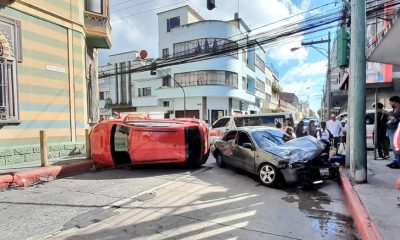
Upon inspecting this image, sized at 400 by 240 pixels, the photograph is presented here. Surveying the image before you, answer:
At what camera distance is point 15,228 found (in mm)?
5066

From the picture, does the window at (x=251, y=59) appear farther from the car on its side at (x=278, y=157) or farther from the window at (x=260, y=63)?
the car on its side at (x=278, y=157)

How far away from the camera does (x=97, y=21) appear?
14.2 m

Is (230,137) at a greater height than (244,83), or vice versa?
(244,83)

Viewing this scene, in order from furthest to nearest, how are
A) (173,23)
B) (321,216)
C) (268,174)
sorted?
(173,23) → (268,174) → (321,216)

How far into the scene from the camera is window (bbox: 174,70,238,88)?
35.9 metres

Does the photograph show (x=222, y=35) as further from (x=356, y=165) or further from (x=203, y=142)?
(x=356, y=165)

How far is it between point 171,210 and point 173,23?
128 ft

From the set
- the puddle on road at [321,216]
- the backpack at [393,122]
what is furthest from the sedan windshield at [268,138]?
the backpack at [393,122]

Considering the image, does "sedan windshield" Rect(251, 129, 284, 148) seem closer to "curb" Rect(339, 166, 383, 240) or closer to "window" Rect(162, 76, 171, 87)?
"curb" Rect(339, 166, 383, 240)

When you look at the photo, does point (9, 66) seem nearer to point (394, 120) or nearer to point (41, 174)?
point (41, 174)

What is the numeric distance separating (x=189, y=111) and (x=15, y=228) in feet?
109

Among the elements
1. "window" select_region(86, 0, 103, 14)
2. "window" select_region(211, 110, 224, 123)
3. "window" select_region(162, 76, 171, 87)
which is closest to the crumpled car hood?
"window" select_region(86, 0, 103, 14)

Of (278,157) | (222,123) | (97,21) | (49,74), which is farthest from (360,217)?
(222,123)

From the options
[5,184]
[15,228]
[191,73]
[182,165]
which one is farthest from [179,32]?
[15,228]
